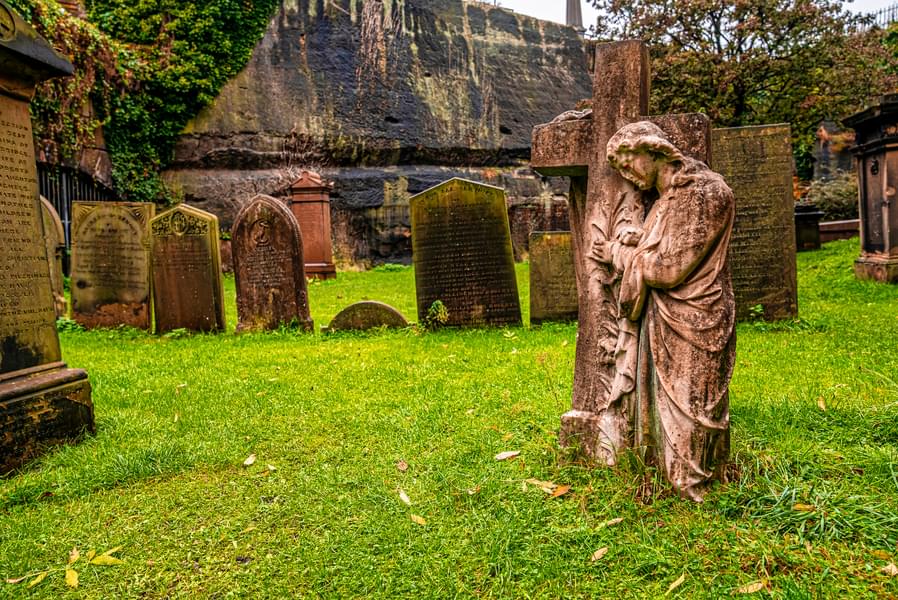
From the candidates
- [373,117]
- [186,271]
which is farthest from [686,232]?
[373,117]

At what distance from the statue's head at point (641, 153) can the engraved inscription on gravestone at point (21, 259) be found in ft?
11.5

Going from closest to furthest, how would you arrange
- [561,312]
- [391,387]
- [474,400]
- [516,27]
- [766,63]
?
[474,400] → [391,387] → [561,312] → [766,63] → [516,27]

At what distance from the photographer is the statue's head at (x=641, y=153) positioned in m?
2.67

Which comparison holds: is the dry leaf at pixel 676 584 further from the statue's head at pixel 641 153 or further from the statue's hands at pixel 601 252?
the statue's head at pixel 641 153

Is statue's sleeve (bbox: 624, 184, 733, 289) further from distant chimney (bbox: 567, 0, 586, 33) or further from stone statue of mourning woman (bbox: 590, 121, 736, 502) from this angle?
distant chimney (bbox: 567, 0, 586, 33)

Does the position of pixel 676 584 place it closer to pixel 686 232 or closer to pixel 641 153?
pixel 686 232

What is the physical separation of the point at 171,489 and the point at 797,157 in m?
23.4

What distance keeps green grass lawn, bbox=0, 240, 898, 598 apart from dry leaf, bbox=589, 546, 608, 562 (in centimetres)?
1

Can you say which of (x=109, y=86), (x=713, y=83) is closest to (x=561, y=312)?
(x=713, y=83)

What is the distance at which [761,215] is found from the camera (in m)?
6.67

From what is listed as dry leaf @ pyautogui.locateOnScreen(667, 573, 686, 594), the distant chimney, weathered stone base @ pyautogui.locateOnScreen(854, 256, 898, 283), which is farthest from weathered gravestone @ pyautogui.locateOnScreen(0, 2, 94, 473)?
the distant chimney

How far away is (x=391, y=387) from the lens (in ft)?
16.7

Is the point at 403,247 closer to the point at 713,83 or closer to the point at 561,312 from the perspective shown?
the point at 713,83

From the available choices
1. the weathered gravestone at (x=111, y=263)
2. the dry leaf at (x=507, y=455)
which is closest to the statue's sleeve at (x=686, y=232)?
the dry leaf at (x=507, y=455)
